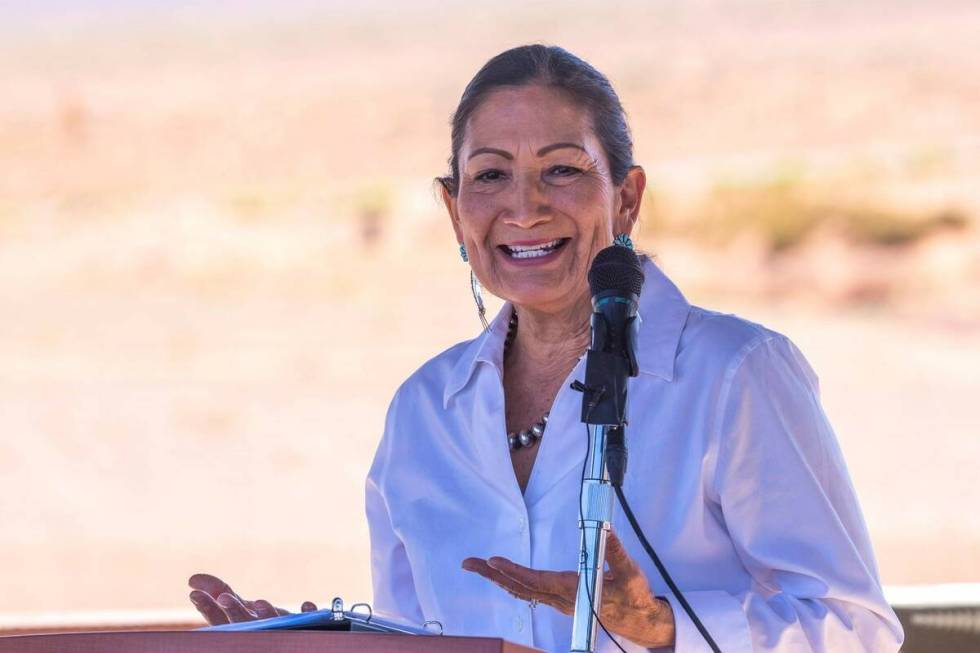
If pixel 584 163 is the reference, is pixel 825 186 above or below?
above

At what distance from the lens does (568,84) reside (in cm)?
281

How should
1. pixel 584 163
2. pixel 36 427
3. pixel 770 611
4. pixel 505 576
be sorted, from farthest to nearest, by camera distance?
pixel 36 427
pixel 584 163
pixel 770 611
pixel 505 576

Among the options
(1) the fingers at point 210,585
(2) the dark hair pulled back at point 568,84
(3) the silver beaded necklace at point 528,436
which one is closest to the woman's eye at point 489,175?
(2) the dark hair pulled back at point 568,84

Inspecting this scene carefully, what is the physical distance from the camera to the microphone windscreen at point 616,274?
1987mm

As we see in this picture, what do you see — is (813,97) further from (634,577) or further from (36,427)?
(634,577)

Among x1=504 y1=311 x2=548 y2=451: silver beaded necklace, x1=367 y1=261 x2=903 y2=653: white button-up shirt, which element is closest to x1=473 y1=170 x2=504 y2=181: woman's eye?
x1=367 y1=261 x2=903 y2=653: white button-up shirt

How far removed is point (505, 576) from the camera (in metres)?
1.99

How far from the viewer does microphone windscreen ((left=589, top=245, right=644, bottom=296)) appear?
6.52 ft

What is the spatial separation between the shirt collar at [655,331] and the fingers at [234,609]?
75 cm

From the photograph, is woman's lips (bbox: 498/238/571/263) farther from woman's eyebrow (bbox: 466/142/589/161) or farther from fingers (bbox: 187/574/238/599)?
fingers (bbox: 187/574/238/599)

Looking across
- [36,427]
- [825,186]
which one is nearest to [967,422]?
[825,186]

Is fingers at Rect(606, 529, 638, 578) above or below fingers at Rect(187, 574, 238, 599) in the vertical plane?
above

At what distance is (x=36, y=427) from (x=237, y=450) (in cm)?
202

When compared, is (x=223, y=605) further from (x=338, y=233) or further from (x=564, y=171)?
(x=338, y=233)
